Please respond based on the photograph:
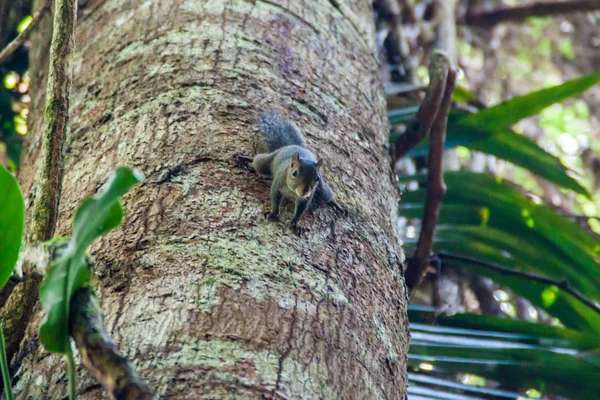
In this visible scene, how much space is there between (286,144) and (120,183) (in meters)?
0.87

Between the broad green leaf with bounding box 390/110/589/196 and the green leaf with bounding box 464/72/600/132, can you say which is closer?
the green leaf with bounding box 464/72/600/132

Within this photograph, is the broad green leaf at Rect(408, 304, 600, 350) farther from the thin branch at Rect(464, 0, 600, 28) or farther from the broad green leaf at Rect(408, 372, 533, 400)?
the thin branch at Rect(464, 0, 600, 28)

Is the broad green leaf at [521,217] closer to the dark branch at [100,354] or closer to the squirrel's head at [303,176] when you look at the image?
the squirrel's head at [303,176]

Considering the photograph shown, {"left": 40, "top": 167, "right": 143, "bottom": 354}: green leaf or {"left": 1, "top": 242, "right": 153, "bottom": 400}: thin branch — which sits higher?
{"left": 40, "top": 167, "right": 143, "bottom": 354}: green leaf

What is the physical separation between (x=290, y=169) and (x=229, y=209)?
23.2 inches

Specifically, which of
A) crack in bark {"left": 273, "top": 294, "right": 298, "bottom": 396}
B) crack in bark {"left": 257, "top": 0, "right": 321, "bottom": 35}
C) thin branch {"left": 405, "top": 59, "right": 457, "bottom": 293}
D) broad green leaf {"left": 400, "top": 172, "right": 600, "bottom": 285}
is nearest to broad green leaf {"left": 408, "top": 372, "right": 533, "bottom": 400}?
thin branch {"left": 405, "top": 59, "right": 457, "bottom": 293}

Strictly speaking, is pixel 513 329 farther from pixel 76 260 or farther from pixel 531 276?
pixel 76 260

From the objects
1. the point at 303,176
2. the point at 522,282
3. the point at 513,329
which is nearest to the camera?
the point at 303,176

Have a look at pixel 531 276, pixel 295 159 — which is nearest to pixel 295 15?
pixel 295 159

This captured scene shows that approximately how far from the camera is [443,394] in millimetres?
1973

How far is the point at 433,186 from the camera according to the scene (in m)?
2.31

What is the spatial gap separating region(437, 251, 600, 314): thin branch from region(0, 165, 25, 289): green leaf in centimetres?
164

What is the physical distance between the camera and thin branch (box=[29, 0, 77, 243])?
1313 mm

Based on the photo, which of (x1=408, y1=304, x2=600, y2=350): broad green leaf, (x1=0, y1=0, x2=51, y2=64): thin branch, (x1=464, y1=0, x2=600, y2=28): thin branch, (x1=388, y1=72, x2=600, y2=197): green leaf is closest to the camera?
(x1=0, y1=0, x2=51, y2=64): thin branch
